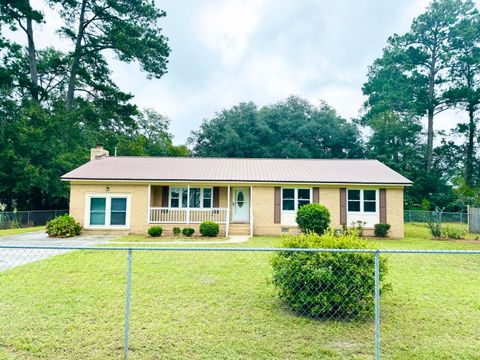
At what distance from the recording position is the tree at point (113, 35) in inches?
1097

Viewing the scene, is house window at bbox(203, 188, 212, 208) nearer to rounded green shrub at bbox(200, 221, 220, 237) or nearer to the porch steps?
the porch steps

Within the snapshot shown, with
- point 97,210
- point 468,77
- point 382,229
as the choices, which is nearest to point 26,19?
point 97,210

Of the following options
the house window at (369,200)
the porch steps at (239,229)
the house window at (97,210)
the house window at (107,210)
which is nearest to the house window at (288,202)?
the porch steps at (239,229)

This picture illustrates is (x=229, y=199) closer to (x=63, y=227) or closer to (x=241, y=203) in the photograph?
(x=241, y=203)

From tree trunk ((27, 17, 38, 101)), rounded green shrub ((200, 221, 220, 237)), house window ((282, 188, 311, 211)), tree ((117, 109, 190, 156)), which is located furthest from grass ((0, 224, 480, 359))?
tree ((117, 109, 190, 156))

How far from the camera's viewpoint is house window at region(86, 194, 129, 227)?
1788 cm

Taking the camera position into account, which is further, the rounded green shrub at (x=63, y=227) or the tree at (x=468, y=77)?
the tree at (x=468, y=77)

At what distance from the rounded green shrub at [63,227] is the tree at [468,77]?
38294mm

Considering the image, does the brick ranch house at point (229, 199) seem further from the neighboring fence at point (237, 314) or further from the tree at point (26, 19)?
the tree at point (26, 19)

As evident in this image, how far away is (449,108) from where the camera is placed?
37.6 meters

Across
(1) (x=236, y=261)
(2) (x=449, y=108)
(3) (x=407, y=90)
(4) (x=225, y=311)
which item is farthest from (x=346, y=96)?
(4) (x=225, y=311)

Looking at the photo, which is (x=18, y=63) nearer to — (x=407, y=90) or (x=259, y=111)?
(x=259, y=111)

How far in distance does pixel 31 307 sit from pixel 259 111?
131 ft

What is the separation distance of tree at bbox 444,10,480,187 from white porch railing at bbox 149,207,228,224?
31.8 m
